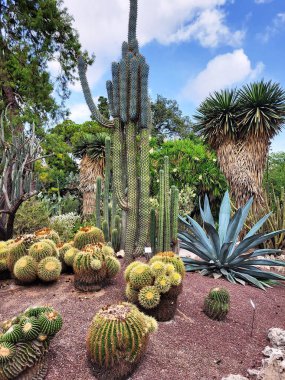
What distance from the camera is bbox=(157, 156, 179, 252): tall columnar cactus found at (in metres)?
5.52

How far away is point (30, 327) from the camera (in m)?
2.84

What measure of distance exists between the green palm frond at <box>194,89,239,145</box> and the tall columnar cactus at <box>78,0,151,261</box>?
7.72 metres

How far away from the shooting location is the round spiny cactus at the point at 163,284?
12.2ft

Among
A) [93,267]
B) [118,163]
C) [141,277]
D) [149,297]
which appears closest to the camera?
[149,297]

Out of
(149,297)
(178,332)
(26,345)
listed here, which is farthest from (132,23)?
(26,345)

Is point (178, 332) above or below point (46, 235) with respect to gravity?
below

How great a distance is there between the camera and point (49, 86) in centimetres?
1848

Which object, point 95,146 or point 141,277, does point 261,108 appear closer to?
point 95,146

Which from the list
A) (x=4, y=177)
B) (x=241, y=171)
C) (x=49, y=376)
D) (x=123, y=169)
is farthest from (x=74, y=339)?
(x=241, y=171)

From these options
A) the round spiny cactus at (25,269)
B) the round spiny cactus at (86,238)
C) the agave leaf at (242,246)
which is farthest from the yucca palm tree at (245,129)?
the round spiny cactus at (25,269)

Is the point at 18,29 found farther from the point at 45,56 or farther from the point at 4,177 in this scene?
the point at 4,177

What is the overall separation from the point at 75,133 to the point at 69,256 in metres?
15.0

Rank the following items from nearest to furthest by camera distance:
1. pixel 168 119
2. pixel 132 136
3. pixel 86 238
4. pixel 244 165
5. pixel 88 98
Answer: pixel 86 238 → pixel 132 136 → pixel 88 98 → pixel 244 165 → pixel 168 119

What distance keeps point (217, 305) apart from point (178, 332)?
647 millimetres
